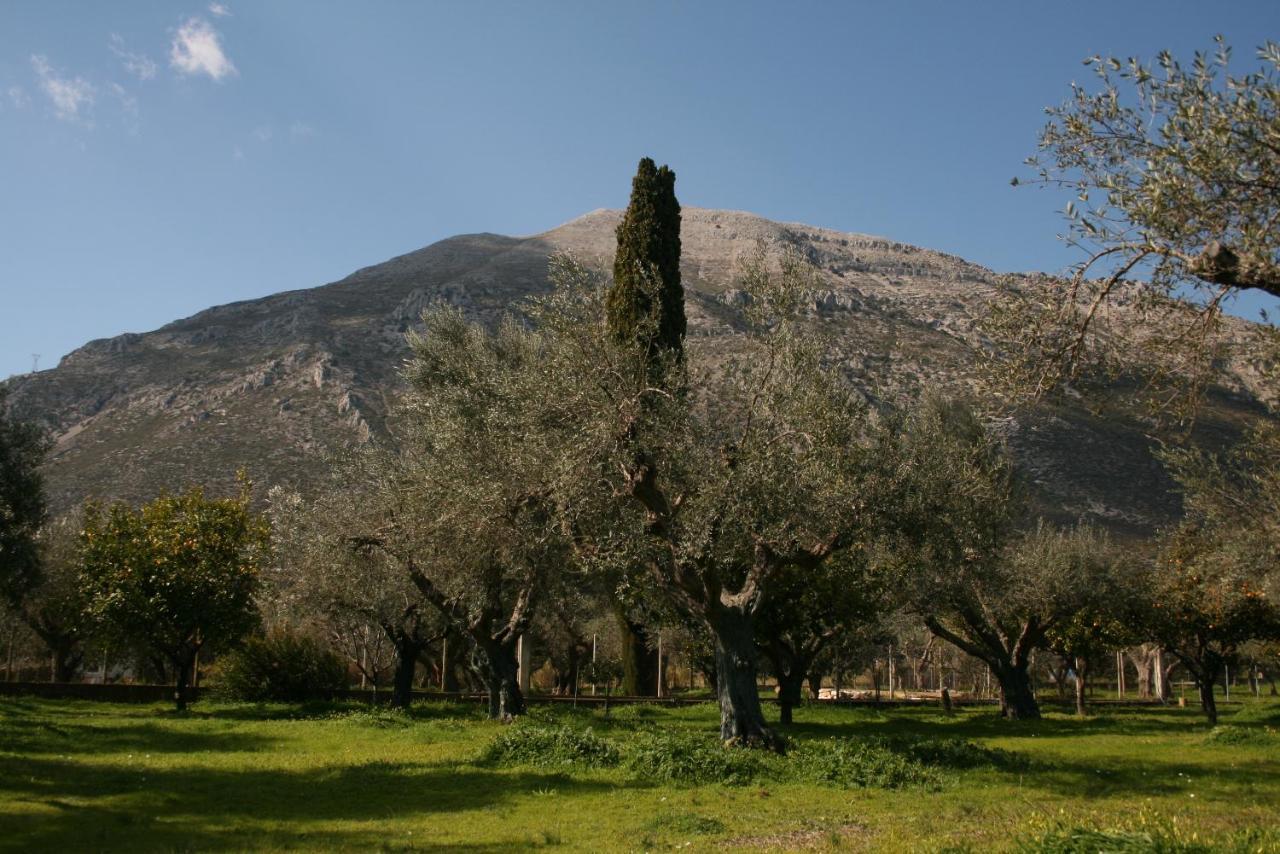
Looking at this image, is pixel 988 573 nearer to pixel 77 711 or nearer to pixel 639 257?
pixel 639 257

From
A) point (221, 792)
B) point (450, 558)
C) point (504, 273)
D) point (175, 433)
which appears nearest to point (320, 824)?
point (221, 792)

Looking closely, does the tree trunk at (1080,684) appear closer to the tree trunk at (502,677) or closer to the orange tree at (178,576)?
the tree trunk at (502,677)

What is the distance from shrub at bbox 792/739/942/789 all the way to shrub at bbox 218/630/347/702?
965 inches

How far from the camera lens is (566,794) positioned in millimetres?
15430

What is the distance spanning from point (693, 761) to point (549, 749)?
11.4ft

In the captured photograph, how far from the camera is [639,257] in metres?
33.3

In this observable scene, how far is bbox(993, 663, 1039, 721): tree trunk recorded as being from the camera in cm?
3725

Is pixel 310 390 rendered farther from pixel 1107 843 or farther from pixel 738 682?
Answer: pixel 1107 843

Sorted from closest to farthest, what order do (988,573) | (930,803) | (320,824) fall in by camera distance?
(320,824)
(930,803)
(988,573)

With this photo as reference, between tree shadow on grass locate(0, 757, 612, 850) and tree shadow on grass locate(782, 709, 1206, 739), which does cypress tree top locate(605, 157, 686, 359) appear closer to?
tree shadow on grass locate(782, 709, 1206, 739)

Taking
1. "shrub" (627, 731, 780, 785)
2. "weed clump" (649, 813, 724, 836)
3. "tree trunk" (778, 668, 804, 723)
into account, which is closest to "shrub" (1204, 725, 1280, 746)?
"tree trunk" (778, 668, 804, 723)

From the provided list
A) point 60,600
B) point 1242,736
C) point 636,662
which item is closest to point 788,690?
point 1242,736

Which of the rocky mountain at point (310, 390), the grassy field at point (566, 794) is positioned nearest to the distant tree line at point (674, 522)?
the grassy field at point (566, 794)

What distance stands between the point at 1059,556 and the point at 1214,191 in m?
A: 30.8
